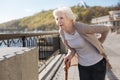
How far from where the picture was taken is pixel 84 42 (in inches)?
168

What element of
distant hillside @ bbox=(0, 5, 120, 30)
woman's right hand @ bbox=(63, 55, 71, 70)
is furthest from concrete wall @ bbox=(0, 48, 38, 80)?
distant hillside @ bbox=(0, 5, 120, 30)

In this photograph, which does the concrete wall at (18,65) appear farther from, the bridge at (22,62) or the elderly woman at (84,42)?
the elderly woman at (84,42)

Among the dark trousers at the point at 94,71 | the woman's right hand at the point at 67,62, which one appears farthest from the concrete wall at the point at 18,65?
the dark trousers at the point at 94,71

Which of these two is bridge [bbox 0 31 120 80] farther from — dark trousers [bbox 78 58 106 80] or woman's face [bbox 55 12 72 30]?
dark trousers [bbox 78 58 106 80]

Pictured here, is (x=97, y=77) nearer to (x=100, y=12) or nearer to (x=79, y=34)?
(x=79, y=34)

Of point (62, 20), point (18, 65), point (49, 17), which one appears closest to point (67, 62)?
point (62, 20)

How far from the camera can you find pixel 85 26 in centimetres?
425

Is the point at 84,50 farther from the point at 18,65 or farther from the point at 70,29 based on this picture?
the point at 18,65

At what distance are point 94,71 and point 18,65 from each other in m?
0.98

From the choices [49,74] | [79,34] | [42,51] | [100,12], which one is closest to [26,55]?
[79,34]

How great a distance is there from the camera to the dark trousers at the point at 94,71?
4.31 m

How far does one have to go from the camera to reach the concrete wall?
344 centimetres

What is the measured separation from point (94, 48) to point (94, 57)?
0.38ft

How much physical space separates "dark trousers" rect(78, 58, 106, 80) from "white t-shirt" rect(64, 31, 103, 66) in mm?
53
